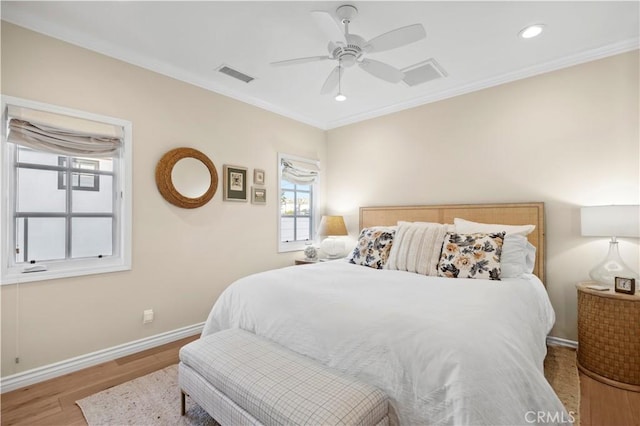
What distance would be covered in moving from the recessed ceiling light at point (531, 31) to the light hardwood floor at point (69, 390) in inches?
151

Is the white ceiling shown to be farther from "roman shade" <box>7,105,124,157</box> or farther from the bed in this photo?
the bed

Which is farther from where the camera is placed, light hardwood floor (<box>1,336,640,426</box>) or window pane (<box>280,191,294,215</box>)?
window pane (<box>280,191,294,215</box>)

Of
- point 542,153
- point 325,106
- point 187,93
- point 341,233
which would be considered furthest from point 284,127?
point 542,153

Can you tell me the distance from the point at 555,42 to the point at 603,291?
200cm

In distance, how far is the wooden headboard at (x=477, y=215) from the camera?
283cm

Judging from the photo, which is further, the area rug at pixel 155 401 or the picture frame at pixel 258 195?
the picture frame at pixel 258 195

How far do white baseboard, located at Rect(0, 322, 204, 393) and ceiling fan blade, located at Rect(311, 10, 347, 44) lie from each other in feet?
9.75

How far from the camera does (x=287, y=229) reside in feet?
13.9

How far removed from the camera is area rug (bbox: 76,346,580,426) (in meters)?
1.80

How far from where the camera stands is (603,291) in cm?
225

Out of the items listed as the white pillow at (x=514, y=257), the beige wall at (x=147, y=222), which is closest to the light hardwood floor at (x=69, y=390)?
the beige wall at (x=147, y=222)

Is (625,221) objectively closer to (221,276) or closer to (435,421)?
(435,421)

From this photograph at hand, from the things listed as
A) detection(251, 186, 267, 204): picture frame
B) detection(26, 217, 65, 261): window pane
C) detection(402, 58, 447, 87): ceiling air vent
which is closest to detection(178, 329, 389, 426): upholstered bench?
detection(26, 217, 65, 261): window pane

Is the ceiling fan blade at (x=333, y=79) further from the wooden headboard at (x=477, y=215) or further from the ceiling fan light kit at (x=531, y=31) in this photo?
the wooden headboard at (x=477, y=215)
